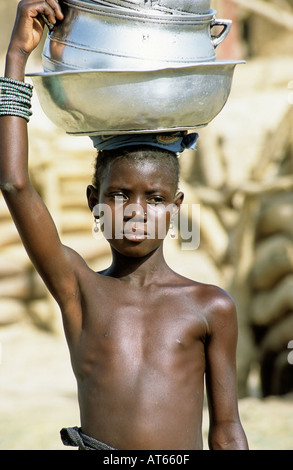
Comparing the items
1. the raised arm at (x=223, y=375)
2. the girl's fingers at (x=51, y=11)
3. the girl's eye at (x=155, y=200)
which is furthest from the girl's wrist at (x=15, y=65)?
the raised arm at (x=223, y=375)

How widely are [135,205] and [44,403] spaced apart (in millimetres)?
3900

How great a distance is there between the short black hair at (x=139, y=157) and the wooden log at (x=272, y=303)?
4.22m

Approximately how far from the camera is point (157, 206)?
6.68 feet

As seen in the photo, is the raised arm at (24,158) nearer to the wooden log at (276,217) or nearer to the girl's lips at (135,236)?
the girl's lips at (135,236)

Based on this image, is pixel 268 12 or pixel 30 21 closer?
pixel 30 21

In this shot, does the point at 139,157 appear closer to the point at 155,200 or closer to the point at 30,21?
the point at 155,200

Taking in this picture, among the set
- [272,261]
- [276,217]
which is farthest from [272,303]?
[276,217]

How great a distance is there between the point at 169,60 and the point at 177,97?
0.28 ft

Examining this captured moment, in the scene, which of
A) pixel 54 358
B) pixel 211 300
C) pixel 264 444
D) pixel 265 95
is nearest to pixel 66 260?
pixel 211 300

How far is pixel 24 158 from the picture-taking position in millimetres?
1855

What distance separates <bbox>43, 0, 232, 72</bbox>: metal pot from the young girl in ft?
0.36

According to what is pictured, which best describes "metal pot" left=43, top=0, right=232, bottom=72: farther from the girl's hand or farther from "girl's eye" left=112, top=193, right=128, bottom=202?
"girl's eye" left=112, top=193, right=128, bottom=202

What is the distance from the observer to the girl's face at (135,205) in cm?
200

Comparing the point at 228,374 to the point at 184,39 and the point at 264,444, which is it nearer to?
the point at 184,39
